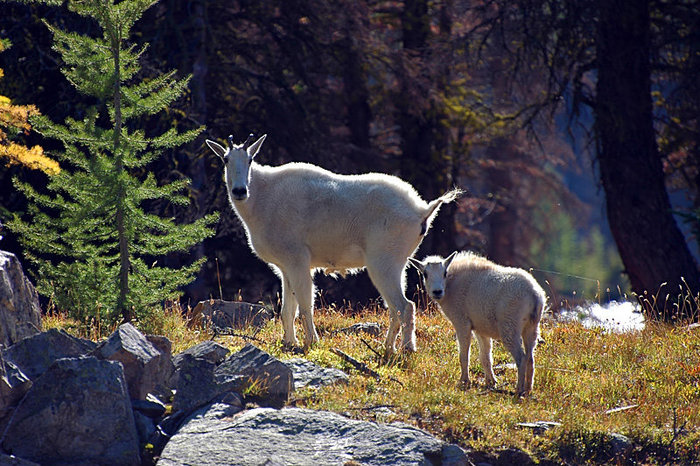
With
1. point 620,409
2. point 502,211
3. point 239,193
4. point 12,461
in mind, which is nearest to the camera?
point 12,461

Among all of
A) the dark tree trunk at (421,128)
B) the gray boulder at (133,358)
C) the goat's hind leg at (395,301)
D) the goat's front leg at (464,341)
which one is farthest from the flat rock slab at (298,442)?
the dark tree trunk at (421,128)

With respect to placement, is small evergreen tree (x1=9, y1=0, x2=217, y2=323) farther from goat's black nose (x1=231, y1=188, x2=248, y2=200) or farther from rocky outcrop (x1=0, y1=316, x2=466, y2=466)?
rocky outcrop (x1=0, y1=316, x2=466, y2=466)

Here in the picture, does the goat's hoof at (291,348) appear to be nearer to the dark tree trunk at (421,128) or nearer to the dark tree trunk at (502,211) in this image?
the dark tree trunk at (421,128)

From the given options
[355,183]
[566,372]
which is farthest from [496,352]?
[355,183]

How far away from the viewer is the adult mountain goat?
10602mm

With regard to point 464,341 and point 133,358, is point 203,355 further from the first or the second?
point 464,341

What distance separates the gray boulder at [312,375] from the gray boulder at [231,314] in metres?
2.86

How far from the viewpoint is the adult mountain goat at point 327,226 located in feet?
34.8

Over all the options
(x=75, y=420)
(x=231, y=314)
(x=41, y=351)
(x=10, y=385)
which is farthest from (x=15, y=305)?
(x=231, y=314)

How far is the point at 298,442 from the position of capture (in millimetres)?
7418

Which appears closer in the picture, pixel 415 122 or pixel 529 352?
pixel 529 352

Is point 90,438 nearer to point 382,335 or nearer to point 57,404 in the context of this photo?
point 57,404

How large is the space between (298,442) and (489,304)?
2754 millimetres

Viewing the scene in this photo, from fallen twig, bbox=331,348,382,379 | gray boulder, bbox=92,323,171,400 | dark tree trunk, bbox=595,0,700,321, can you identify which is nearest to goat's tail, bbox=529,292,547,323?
fallen twig, bbox=331,348,382,379
